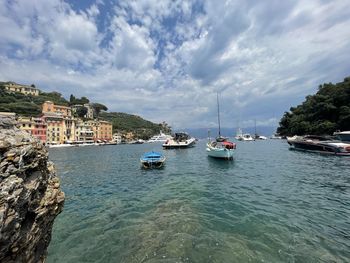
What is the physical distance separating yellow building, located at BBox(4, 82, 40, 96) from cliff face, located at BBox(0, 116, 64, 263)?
547 ft

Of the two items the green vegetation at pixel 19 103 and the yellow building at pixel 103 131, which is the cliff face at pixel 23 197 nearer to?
the green vegetation at pixel 19 103

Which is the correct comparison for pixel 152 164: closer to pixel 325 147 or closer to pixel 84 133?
pixel 325 147

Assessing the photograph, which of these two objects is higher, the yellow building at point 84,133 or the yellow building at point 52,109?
the yellow building at point 52,109

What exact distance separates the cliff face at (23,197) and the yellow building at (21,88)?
16666 centimetres

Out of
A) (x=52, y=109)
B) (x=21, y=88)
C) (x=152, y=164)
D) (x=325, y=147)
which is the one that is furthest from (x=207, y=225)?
(x=21, y=88)

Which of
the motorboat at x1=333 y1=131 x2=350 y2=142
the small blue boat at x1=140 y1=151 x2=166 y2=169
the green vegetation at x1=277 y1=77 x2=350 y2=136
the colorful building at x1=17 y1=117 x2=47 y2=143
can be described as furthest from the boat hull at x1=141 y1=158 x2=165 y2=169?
the colorful building at x1=17 y1=117 x2=47 y2=143

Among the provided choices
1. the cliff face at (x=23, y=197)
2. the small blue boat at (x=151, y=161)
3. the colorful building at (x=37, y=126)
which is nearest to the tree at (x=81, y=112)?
the colorful building at (x=37, y=126)

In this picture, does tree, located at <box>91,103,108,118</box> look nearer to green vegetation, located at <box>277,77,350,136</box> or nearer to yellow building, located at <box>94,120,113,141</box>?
yellow building, located at <box>94,120,113,141</box>

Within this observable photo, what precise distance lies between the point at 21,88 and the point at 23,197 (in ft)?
563

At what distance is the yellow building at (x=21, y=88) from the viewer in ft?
433

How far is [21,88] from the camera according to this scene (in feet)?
450

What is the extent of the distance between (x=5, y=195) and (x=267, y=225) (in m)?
10.0

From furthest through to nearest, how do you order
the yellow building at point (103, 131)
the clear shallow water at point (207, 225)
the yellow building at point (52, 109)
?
the yellow building at point (103, 131) < the yellow building at point (52, 109) < the clear shallow water at point (207, 225)

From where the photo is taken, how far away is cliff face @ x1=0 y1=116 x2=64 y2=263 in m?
3.40
